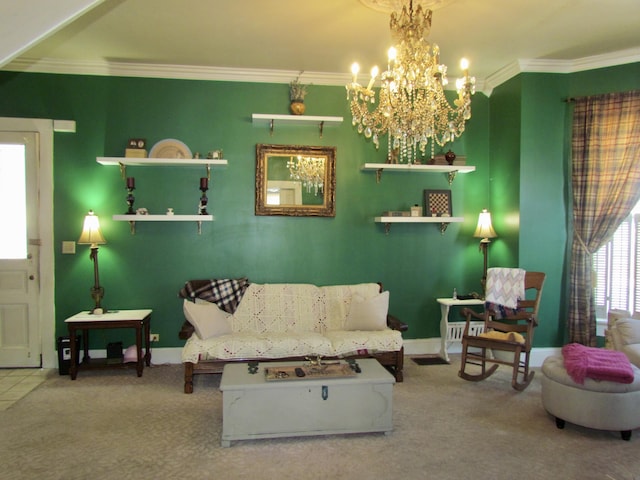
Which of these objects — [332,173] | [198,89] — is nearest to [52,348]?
[198,89]

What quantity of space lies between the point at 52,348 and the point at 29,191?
60.4 inches

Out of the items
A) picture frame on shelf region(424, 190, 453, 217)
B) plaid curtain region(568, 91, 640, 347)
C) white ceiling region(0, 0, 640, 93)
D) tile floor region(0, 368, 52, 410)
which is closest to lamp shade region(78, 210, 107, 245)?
tile floor region(0, 368, 52, 410)

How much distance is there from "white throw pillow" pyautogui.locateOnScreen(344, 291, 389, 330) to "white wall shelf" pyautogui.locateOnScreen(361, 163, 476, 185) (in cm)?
132

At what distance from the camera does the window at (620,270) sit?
4.02 m

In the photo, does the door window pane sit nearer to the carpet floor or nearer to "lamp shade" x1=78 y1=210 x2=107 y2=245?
"lamp shade" x1=78 y1=210 x2=107 y2=245

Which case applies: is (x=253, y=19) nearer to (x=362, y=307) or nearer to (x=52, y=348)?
(x=362, y=307)

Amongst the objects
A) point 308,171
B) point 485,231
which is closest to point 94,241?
point 308,171

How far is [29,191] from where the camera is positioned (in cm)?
423

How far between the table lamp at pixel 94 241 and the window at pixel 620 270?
473 cm

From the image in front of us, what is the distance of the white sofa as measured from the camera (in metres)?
3.67

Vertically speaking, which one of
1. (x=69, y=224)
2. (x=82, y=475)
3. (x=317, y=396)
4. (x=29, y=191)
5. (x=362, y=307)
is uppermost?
(x=29, y=191)

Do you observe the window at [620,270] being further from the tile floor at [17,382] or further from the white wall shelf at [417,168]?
the tile floor at [17,382]

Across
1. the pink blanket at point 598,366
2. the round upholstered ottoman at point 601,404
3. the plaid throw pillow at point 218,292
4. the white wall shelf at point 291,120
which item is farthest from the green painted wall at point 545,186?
the plaid throw pillow at point 218,292

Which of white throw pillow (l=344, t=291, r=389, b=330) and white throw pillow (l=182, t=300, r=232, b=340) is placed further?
white throw pillow (l=344, t=291, r=389, b=330)
